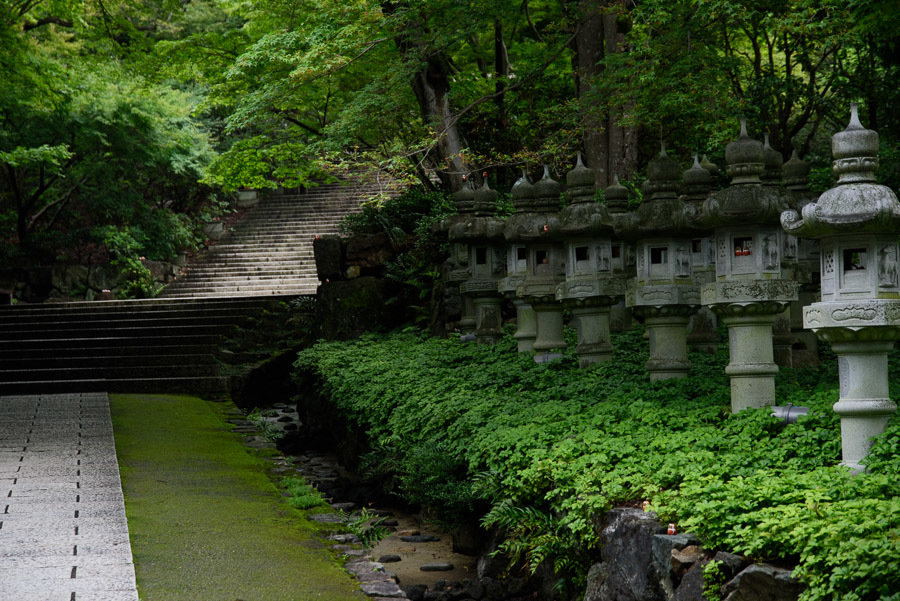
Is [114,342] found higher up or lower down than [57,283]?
lower down

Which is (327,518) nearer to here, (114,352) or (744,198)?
(744,198)

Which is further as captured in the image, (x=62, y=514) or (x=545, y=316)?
(x=545, y=316)

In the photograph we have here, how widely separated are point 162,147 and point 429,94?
11966 millimetres

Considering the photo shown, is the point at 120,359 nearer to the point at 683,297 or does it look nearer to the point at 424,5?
the point at 424,5

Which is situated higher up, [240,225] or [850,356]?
[240,225]

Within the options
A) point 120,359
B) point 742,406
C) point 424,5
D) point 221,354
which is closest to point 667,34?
point 424,5

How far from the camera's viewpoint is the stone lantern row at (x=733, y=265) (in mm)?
4914

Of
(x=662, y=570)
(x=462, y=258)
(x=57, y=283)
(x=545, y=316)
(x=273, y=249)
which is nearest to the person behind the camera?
(x=662, y=570)

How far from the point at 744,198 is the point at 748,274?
0.53m

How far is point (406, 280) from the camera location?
1473 cm

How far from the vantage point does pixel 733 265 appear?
6.32 metres

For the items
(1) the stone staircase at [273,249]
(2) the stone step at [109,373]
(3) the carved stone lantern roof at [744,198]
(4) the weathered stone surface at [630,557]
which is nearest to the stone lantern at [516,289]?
(3) the carved stone lantern roof at [744,198]

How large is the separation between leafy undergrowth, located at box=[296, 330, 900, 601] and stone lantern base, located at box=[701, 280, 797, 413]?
24 centimetres

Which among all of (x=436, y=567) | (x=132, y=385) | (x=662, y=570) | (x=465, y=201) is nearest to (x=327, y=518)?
(x=436, y=567)
